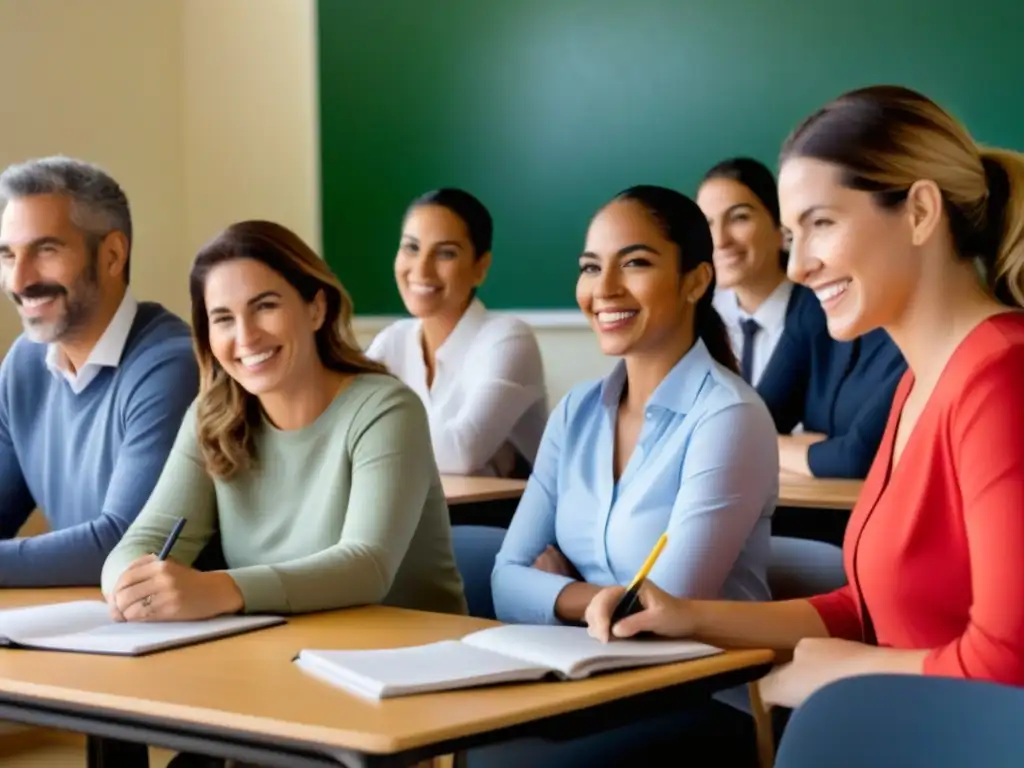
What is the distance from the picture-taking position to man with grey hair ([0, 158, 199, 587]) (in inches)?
114

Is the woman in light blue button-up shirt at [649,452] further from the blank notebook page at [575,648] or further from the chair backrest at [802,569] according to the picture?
the blank notebook page at [575,648]

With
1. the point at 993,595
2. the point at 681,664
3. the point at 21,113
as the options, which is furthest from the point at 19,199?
the point at 21,113

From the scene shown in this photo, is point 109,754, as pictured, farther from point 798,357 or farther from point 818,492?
point 798,357

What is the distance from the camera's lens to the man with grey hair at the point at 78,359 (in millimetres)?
2900

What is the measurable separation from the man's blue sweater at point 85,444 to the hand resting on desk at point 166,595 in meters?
0.46

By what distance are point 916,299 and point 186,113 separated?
5.00 m

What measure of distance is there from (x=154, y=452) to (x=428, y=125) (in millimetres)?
3197

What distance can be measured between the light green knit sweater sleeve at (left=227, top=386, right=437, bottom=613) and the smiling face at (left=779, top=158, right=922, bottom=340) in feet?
2.93

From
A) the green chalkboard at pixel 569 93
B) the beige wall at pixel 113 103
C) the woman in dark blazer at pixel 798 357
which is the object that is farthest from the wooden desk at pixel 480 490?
the beige wall at pixel 113 103

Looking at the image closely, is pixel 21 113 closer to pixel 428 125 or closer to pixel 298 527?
pixel 428 125

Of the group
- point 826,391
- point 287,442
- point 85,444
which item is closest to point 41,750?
point 85,444

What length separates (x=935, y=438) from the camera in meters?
1.74

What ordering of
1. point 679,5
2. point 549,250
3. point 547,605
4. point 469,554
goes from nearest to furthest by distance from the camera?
point 547,605 → point 469,554 → point 679,5 → point 549,250

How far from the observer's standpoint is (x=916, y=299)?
178 centimetres
